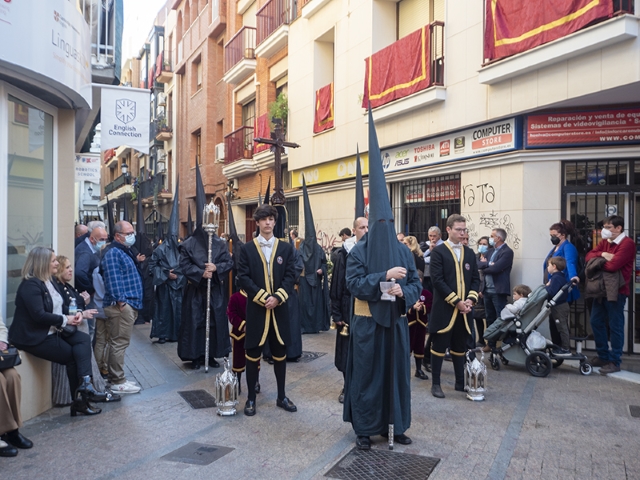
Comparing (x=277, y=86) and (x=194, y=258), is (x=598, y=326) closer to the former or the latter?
(x=194, y=258)

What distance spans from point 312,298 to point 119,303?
5.19 metres

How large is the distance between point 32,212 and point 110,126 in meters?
3.77

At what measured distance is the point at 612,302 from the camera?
8.28 metres

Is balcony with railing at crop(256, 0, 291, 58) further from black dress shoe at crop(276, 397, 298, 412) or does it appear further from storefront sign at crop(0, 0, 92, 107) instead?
black dress shoe at crop(276, 397, 298, 412)

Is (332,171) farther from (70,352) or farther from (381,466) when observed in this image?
(381,466)

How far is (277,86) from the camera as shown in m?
20.3

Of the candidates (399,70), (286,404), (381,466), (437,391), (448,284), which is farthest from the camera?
(399,70)

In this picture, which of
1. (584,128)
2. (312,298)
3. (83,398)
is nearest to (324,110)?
(312,298)

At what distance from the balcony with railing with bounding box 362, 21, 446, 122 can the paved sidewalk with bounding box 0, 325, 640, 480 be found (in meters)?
6.25

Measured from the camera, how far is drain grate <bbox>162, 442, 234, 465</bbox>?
5.00 metres

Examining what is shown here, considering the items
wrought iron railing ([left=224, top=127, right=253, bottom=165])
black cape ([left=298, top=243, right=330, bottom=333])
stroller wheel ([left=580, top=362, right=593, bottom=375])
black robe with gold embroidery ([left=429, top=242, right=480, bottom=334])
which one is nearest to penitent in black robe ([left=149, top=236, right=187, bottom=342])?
black cape ([left=298, top=243, right=330, bottom=333])

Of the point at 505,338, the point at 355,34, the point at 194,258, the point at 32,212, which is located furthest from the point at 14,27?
the point at 355,34

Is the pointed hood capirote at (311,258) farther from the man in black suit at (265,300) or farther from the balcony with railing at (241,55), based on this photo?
the balcony with railing at (241,55)

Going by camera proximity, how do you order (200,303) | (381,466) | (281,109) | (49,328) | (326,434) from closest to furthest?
(381,466) < (326,434) < (49,328) < (200,303) < (281,109)
